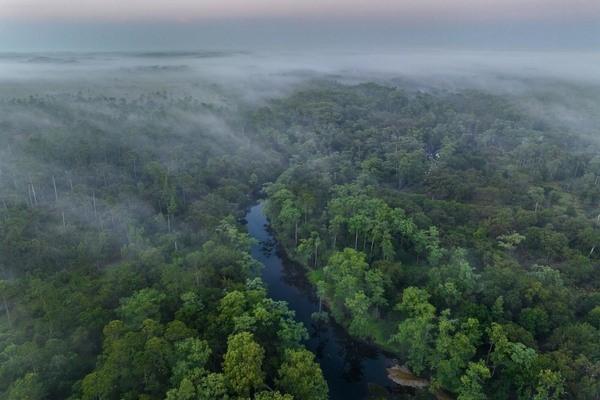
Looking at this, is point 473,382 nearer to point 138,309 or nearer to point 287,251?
point 138,309

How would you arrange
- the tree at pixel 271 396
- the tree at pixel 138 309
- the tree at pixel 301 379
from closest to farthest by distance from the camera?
the tree at pixel 271 396, the tree at pixel 301 379, the tree at pixel 138 309

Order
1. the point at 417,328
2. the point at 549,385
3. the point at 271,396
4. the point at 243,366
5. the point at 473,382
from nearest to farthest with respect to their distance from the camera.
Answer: the point at 271,396
the point at 243,366
the point at 549,385
the point at 473,382
the point at 417,328

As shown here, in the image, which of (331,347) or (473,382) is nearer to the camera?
(473,382)

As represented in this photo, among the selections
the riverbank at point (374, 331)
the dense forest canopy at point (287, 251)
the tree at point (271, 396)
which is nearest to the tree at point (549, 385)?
the dense forest canopy at point (287, 251)

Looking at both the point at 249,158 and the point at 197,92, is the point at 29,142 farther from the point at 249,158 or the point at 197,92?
the point at 197,92

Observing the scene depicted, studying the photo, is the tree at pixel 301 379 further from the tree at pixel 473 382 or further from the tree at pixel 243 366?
the tree at pixel 473 382

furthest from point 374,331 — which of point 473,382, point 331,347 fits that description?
point 473,382

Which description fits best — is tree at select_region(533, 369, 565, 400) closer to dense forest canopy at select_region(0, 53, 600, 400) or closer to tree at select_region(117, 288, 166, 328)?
dense forest canopy at select_region(0, 53, 600, 400)
